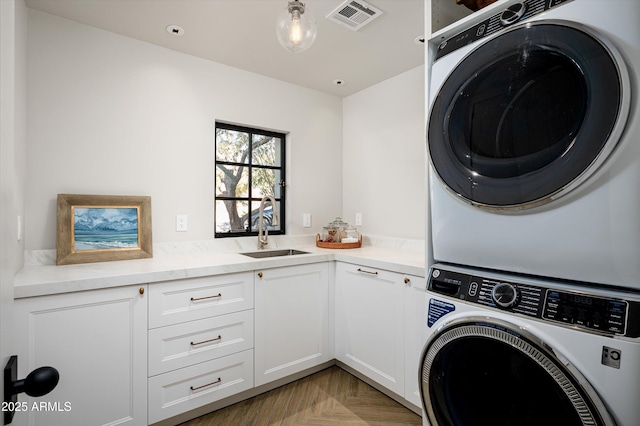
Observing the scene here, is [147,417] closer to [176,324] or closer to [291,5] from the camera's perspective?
[176,324]

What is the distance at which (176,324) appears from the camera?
70.7 inches

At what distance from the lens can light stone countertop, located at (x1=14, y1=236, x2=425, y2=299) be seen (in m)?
1.53

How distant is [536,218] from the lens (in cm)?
98

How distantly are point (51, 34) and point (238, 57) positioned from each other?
3.66ft

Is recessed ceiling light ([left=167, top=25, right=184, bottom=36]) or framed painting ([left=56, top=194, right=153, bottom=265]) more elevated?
recessed ceiling light ([left=167, top=25, right=184, bottom=36])

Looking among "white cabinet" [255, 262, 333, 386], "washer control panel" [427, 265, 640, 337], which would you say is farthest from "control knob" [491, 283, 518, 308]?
"white cabinet" [255, 262, 333, 386]

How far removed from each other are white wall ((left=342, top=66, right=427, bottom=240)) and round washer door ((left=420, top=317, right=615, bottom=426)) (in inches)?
58.3

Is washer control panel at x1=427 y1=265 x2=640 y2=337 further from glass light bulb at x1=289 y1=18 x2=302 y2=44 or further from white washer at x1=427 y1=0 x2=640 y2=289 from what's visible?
glass light bulb at x1=289 y1=18 x2=302 y2=44

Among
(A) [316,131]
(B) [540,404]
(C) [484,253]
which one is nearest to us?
(B) [540,404]

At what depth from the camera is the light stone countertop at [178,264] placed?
1.53 metres

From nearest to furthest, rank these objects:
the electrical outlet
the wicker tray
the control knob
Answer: the control knob
the electrical outlet
the wicker tray

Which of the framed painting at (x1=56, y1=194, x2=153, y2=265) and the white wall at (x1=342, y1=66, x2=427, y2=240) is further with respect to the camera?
the white wall at (x1=342, y1=66, x2=427, y2=240)

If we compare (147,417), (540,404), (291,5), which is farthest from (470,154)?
(147,417)

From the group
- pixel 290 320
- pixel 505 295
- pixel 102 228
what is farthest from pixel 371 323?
pixel 102 228
